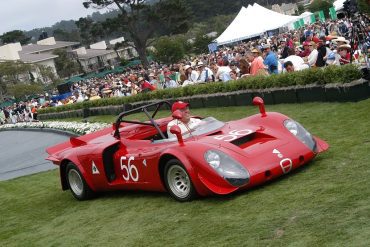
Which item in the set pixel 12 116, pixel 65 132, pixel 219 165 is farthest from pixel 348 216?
pixel 12 116

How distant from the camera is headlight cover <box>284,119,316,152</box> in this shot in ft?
24.4

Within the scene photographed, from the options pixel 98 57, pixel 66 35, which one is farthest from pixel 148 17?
pixel 66 35

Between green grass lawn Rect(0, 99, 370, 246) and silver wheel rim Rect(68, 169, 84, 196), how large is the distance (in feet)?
0.65

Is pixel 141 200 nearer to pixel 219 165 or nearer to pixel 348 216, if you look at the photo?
pixel 219 165

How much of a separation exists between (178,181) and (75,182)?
8.93 ft

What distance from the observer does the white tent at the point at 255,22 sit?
3734 centimetres

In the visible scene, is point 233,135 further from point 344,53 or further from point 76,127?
point 76,127

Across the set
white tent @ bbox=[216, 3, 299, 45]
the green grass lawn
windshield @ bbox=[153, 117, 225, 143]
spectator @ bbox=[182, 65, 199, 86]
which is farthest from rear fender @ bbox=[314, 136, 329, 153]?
white tent @ bbox=[216, 3, 299, 45]

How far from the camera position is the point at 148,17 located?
7212 cm

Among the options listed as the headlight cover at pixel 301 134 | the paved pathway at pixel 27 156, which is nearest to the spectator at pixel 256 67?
the paved pathway at pixel 27 156

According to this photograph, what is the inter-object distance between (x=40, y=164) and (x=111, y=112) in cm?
870

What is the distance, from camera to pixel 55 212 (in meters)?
8.85

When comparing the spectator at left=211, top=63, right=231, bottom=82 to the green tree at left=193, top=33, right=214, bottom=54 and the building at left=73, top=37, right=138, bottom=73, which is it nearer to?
the green tree at left=193, top=33, right=214, bottom=54

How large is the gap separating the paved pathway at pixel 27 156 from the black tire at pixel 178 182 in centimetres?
737
